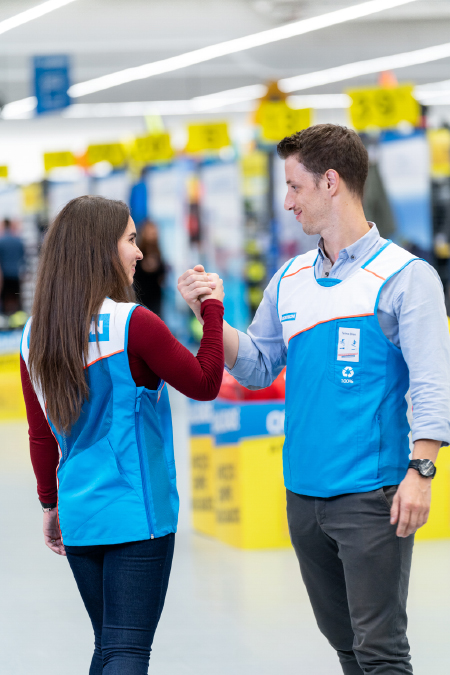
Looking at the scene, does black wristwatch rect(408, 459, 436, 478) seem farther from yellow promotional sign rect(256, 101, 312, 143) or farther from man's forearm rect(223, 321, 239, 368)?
yellow promotional sign rect(256, 101, 312, 143)

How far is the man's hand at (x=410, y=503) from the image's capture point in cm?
187

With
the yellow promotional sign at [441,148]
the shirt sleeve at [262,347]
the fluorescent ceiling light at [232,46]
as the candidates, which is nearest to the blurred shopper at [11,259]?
the fluorescent ceiling light at [232,46]

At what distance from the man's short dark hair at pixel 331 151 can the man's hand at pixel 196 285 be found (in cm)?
35

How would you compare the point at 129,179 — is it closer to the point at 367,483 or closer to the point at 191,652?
the point at 191,652

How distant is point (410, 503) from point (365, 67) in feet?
42.4

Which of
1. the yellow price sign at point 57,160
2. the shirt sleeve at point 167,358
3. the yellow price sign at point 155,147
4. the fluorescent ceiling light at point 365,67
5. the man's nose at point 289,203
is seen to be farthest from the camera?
the fluorescent ceiling light at point 365,67

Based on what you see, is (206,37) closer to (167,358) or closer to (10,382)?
(10,382)

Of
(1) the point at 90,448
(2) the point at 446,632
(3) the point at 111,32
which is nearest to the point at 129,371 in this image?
(1) the point at 90,448

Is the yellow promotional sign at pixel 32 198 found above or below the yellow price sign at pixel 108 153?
below

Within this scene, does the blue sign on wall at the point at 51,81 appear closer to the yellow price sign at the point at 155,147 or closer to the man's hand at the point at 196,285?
the yellow price sign at the point at 155,147

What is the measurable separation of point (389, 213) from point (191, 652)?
5.22 m

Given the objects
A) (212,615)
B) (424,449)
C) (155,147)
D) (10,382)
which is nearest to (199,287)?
(424,449)

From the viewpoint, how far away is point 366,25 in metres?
11.8

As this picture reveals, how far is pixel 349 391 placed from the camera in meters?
2.00
